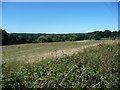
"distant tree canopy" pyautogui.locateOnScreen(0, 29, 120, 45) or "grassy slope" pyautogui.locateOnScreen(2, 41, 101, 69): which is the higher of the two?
"distant tree canopy" pyautogui.locateOnScreen(0, 29, 120, 45)

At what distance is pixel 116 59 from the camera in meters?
2.55

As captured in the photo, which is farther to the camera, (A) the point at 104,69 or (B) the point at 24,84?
(A) the point at 104,69

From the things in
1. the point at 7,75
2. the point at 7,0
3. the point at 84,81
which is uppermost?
the point at 7,0

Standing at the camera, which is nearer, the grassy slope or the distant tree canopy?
the distant tree canopy

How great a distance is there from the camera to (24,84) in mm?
1712

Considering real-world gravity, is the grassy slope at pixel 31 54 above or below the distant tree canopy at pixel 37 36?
below

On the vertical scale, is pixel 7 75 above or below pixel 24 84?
above

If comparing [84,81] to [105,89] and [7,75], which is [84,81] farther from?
[7,75]

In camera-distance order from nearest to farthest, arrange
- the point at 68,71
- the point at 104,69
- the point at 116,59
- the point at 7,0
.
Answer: the point at 7,0
the point at 68,71
the point at 104,69
the point at 116,59

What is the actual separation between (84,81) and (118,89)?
54 centimetres

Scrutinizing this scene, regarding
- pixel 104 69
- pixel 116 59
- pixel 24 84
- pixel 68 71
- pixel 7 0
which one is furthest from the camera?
pixel 116 59

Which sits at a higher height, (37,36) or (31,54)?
(37,36)

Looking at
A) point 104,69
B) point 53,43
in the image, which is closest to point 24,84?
point 104,69

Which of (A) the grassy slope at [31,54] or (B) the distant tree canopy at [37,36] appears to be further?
(A) the grassy slope at [31,54]
